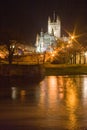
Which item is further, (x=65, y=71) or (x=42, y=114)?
(x=65, y=71)

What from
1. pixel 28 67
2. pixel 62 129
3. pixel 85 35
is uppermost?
pixel 85 35

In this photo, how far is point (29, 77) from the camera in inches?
1490

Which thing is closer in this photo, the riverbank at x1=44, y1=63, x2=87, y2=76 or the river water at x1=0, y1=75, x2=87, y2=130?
the river water at x1=0, y1=75, x2=87, y2=130

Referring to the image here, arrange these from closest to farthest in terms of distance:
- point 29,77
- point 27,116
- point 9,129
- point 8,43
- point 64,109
→ 1. point 9,129
2. point 27,116
3. point 64,109
4. point 29,77
5. point 8,43

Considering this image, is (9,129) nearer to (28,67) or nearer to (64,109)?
(64,109)

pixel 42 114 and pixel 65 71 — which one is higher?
pixel 65 71

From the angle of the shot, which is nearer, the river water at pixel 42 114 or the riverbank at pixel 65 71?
the river water at pixel 42 114

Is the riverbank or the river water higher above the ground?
the riverbank

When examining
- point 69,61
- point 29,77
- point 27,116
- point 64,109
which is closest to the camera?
point 27,116

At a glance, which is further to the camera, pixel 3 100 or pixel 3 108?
pixel 3 100

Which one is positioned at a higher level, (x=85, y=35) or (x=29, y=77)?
(x=85, y=35)

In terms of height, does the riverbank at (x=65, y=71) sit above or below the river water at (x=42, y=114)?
above

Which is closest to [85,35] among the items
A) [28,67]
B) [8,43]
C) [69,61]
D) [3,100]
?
[69,61]

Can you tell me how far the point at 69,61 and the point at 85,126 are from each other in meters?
81.7
